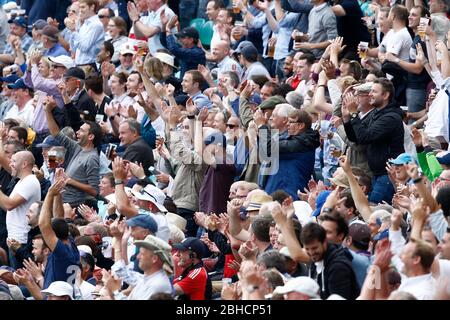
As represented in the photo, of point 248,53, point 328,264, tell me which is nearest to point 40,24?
point 248,53

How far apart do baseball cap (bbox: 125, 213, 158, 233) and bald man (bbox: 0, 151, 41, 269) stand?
304 centimetres

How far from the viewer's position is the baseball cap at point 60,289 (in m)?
12.1

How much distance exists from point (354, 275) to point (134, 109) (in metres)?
7.77

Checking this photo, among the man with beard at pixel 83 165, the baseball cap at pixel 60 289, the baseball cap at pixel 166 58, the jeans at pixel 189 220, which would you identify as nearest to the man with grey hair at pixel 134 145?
the man with beard at pixel 83 165

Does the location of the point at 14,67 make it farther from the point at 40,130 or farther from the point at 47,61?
the point at 40,130

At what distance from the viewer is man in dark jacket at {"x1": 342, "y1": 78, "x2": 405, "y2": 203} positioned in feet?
47.2

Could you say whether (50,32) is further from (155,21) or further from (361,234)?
(361,234)

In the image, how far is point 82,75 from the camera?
758 inches

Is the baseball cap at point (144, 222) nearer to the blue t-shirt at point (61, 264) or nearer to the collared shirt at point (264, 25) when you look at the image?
the blue t-shirt at point (61, 264)

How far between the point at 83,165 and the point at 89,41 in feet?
16.9

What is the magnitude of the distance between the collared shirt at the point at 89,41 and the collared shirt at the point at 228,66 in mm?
2516

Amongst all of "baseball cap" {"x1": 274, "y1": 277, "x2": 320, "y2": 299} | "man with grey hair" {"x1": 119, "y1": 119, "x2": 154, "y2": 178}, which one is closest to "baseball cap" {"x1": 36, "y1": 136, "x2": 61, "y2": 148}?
"man with grey hair" {"x1": 119, "y1": 119, "x2": 154, "y2": 178}

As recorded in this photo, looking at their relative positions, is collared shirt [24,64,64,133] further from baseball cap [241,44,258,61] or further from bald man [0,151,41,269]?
bald man [0,151,41,269]

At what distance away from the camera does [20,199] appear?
15.6 meters
